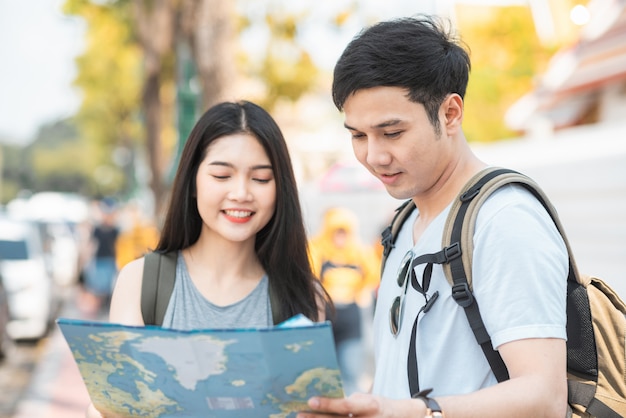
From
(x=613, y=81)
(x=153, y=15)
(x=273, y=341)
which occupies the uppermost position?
(x=153, y=15)

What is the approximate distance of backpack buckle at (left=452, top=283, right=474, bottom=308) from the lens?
1812 mm

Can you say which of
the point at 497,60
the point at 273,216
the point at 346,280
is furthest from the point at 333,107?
the point at 497,60

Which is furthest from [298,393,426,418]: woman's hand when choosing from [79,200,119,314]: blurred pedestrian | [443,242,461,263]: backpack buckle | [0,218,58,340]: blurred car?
[79,200,119,314]: blurred pedestrian

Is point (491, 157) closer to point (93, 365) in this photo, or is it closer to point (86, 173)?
point (93, 365)

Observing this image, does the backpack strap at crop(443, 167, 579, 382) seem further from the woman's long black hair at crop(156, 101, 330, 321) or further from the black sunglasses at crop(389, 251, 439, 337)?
the woman's long black hair at crop(156, 101, 330, 321)

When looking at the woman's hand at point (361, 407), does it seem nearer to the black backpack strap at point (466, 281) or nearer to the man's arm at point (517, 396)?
the man's arm at point (517, 396)

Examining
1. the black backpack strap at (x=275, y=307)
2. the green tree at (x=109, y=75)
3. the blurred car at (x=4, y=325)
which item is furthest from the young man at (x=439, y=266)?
the green tree at (x=109, y=75)

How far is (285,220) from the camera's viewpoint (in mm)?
2623

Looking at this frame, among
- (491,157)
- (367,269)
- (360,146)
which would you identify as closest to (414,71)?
(360,146)

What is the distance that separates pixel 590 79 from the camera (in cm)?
1015

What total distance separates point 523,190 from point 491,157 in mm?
6663

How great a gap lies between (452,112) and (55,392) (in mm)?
7283

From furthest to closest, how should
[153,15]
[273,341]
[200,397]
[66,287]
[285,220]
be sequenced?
1. [66,287]
2. [153,15]
3. [285,220]
4. [200,397]
5. [273,341]

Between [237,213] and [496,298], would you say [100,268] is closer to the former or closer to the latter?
[237,213]
